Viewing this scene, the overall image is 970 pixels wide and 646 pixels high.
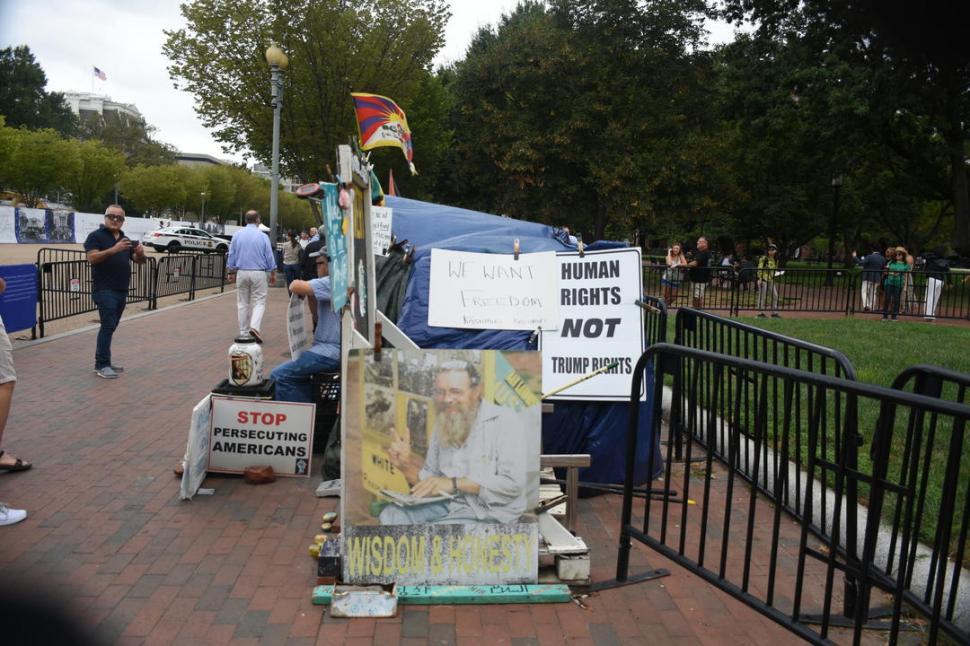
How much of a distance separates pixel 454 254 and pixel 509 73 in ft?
89.1

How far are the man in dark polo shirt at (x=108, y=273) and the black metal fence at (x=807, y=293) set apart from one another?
506 inches

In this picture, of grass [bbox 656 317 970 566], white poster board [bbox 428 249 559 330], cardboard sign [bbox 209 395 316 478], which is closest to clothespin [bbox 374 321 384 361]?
white poster board [bbox 428 249 559 330]

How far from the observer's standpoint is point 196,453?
484cm

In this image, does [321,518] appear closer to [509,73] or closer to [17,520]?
[17,520]

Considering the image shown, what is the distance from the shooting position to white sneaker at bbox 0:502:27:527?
4.26m

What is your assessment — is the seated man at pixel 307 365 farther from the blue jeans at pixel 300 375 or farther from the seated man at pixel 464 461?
the seated man at pixel 464 461

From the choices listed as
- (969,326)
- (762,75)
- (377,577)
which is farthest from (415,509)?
(762,75)

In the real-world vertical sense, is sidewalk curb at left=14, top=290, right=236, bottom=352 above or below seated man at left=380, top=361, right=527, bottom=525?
below

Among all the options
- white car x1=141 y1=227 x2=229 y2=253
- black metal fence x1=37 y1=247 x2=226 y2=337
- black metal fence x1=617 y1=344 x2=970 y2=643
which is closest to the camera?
black metal fence x1=617 y1=344 x2=970 y2=643

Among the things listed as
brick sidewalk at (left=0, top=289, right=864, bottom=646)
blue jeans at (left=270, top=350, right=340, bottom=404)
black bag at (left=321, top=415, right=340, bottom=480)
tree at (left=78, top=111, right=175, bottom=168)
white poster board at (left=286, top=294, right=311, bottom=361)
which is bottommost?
brick sidewalk at (left=0, top=289, right=864, bottom=646)

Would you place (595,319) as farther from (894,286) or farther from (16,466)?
(894,286)

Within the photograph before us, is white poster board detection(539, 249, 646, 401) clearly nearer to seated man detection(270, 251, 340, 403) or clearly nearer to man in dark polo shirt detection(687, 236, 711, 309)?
seated man detection(270, 251, 340, 403)

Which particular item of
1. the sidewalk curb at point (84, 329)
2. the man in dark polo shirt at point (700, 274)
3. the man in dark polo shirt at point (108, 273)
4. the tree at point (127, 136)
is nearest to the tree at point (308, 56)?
the sidewalk curb at point (84, 329)

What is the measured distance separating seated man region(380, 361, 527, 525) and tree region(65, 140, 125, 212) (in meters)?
60.9
